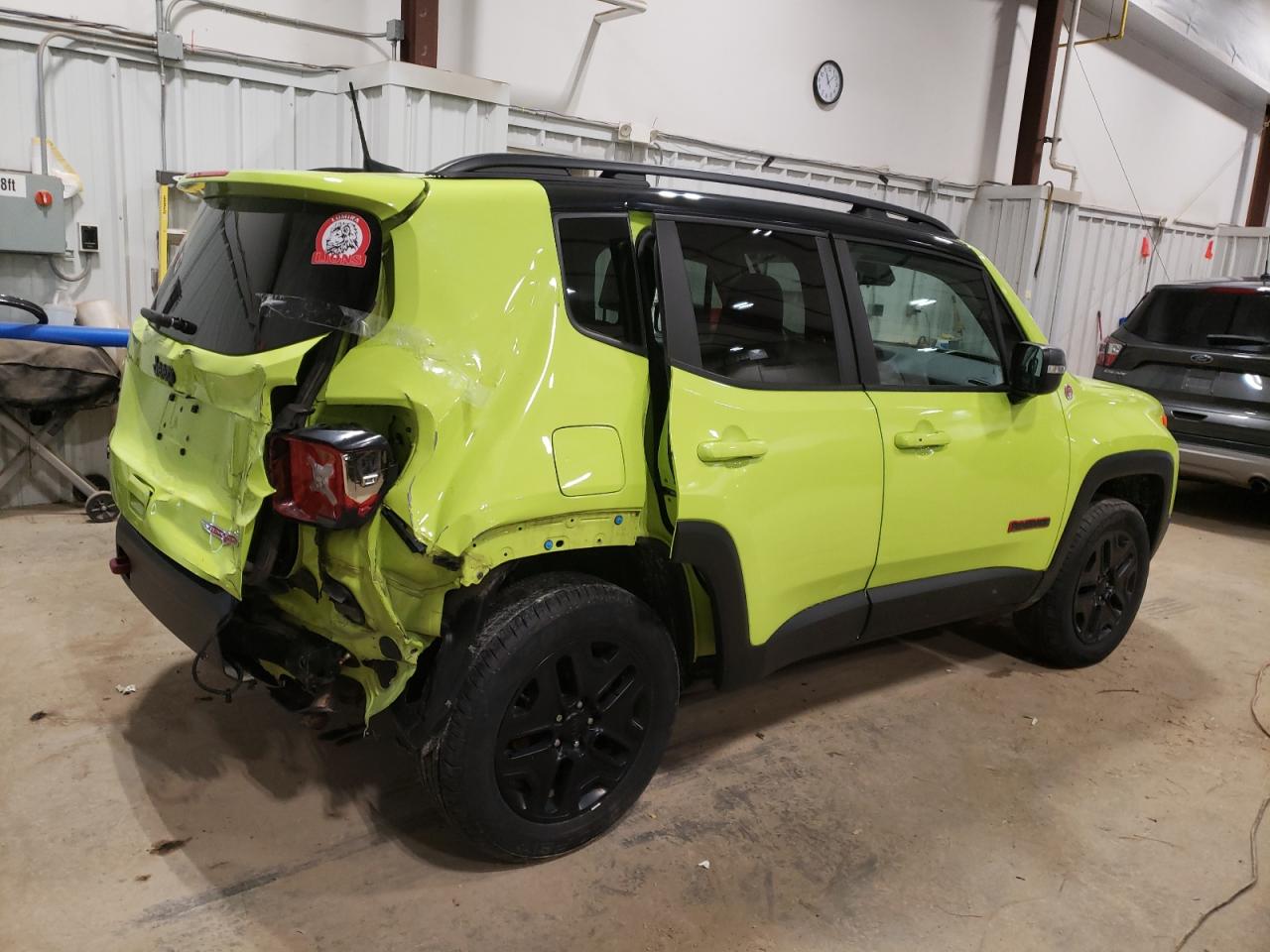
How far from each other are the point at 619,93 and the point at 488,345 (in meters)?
5.44

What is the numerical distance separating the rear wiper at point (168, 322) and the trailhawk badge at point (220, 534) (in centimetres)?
51

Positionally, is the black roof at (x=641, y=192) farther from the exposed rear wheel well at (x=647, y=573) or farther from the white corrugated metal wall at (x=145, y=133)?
the white corrugated metal wall at (x=145, y=133)

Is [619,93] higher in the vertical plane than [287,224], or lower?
higher

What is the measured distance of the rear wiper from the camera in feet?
7.50

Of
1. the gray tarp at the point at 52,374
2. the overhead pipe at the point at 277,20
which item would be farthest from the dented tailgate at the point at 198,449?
the overhead pipe at the point at 277,20

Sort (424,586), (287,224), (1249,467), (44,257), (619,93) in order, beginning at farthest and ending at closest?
1. (619,93)
2. (1249,467)
3. (44,257)
4. (287,224)
5. (424,586)

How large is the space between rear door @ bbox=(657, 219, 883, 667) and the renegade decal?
2.32ft

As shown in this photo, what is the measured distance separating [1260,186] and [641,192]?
49.4 ft

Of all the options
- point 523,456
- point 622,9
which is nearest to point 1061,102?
point 622,9

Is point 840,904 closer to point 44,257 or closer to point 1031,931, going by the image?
point 1031,931

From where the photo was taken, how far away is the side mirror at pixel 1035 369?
3.01m

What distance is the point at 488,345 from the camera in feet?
6.66

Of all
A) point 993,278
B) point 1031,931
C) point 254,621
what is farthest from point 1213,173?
point 254,621

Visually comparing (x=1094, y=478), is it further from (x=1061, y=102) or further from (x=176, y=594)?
(x=1061, y=102)
